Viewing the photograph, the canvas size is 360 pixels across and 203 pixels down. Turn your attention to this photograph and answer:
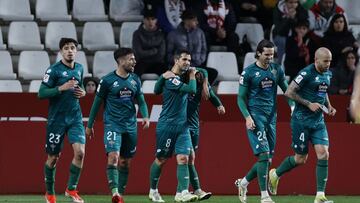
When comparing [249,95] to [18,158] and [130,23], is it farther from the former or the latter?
[130,23]

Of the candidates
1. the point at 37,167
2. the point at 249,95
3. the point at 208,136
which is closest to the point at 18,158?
the point at 37,167

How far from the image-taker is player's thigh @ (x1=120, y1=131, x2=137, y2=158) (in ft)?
64.0

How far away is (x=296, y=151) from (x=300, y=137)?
304 mm

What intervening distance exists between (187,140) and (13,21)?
7297 millimetres

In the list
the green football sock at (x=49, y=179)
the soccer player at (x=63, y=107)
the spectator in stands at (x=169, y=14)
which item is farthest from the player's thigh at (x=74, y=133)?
the spectator in stands at (x=169, y=14)

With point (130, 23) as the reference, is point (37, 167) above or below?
below

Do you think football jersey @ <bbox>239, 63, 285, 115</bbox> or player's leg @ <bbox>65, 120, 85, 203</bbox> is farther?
football jersey @ <bbox>239, 63, 285, 115</bbox>

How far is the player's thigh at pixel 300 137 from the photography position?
1936 centimetres

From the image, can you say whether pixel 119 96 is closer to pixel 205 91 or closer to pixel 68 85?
pixel 68 85

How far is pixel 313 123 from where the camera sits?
63.3ft

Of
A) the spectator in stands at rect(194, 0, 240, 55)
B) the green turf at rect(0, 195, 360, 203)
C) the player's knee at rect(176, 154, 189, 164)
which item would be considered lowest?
the green turf at rect(0, 195, 360, 203)

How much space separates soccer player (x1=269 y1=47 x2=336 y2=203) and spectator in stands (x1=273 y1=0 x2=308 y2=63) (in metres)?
5.88

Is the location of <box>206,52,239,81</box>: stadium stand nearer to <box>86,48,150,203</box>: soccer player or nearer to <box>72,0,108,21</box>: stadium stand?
<box>72,0,108,21</box>: stadium stand

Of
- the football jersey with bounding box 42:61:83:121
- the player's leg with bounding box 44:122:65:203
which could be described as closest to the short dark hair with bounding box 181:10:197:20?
the football jersey with bounding box 42:61:83:121
